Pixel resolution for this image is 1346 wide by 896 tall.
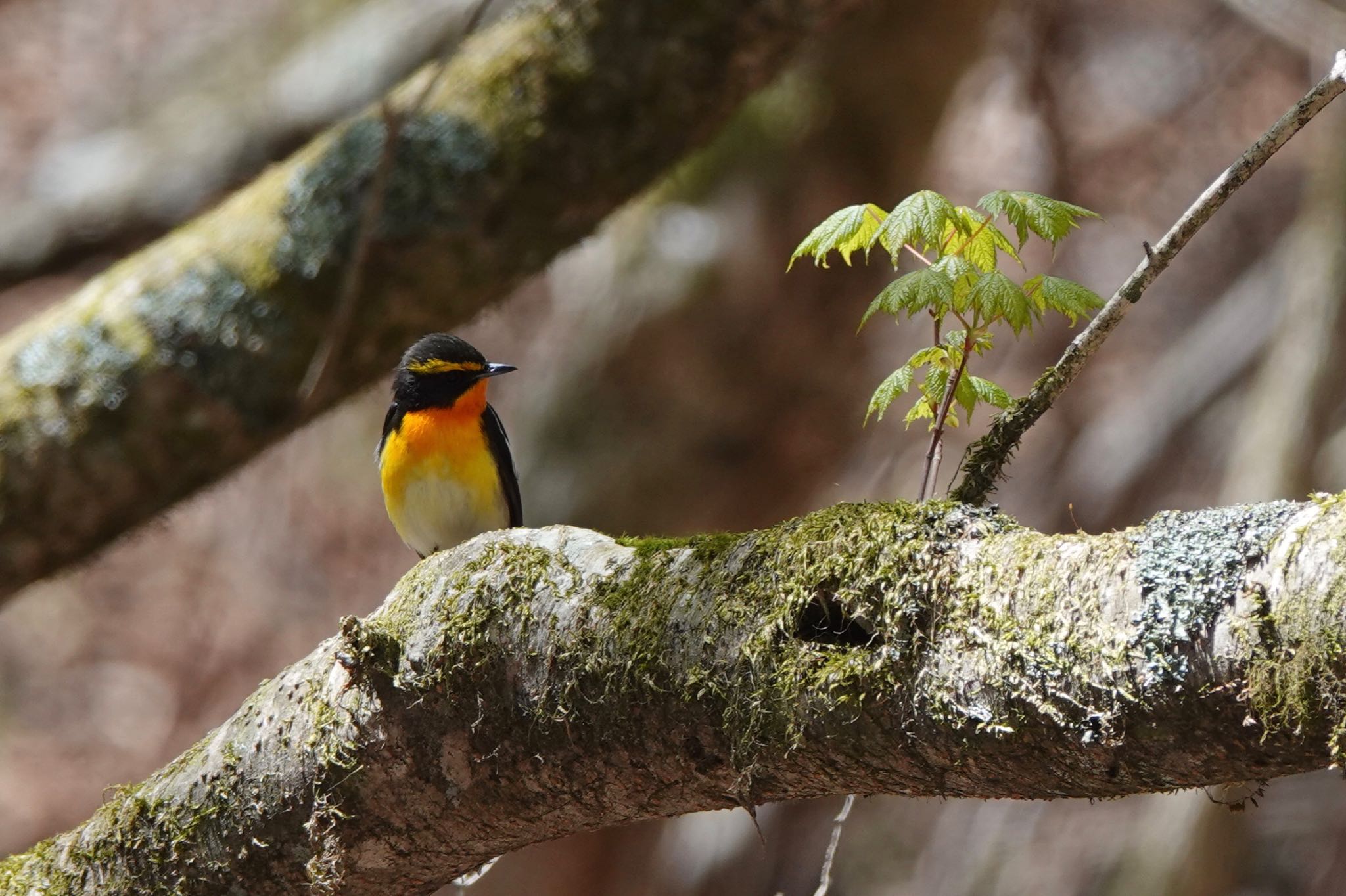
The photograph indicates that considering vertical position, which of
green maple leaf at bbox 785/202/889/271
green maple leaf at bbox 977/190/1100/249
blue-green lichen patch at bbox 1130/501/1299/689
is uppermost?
green maple leaf at bbox 785/202/889/271

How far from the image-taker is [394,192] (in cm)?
471

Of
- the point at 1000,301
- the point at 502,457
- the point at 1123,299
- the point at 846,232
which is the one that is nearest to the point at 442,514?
the point at 502,457

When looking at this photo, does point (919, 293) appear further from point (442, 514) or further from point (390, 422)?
point (390, 422)

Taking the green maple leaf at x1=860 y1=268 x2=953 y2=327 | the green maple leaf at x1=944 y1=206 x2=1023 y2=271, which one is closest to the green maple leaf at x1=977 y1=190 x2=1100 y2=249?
the green maple leaf at x1=944 y1=206 x2=1023 y2=271

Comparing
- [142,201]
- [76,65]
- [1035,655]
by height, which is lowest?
[1035,655]

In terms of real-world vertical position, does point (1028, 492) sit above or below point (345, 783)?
above

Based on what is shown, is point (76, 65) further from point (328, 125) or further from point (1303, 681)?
point (1303, 681)

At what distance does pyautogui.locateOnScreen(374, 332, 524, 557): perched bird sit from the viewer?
507 centimetres

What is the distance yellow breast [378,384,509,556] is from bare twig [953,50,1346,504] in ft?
10.8

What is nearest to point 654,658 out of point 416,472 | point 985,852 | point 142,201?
point 416,472

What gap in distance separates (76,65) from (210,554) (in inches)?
197

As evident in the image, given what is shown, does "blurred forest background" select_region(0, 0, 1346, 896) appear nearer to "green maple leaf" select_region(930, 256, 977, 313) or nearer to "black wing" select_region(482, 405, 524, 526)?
"black wing" select_region(482, 405, 524, 526)

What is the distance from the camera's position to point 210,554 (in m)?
11.7

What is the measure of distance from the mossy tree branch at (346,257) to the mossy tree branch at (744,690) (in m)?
2.11
